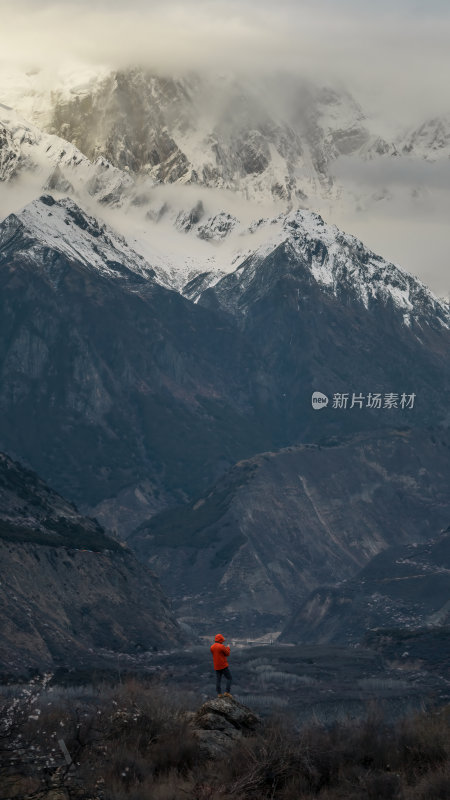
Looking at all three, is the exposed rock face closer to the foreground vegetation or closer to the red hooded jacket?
the foreground vegetation

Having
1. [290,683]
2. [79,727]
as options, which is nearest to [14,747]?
[79,727]

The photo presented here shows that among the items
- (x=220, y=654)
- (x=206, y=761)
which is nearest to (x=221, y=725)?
(x=206, y=761)

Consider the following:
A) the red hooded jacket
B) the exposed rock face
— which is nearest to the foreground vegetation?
the exposed rock face

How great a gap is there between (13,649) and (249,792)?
459ft

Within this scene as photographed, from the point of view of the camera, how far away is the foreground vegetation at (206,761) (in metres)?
51.8

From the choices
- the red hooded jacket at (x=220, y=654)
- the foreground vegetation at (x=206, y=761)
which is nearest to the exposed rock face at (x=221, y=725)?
the foreground vegetation at (x=206, y=761)

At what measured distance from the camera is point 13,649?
18900cm

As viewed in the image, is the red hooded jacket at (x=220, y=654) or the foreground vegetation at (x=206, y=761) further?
the red hooded jacket at (x=220, y=654)

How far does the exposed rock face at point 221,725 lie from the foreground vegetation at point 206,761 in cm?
48

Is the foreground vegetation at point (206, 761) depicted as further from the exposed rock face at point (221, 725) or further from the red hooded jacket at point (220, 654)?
the red hooded jacket at point (220, 654)

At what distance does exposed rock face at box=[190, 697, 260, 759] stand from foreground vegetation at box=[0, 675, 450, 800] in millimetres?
483

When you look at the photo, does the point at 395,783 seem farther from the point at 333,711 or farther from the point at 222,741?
the point at 333,711

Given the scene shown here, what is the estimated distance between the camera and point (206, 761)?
2248 inches

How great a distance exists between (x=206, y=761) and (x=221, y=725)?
427 centimetres
